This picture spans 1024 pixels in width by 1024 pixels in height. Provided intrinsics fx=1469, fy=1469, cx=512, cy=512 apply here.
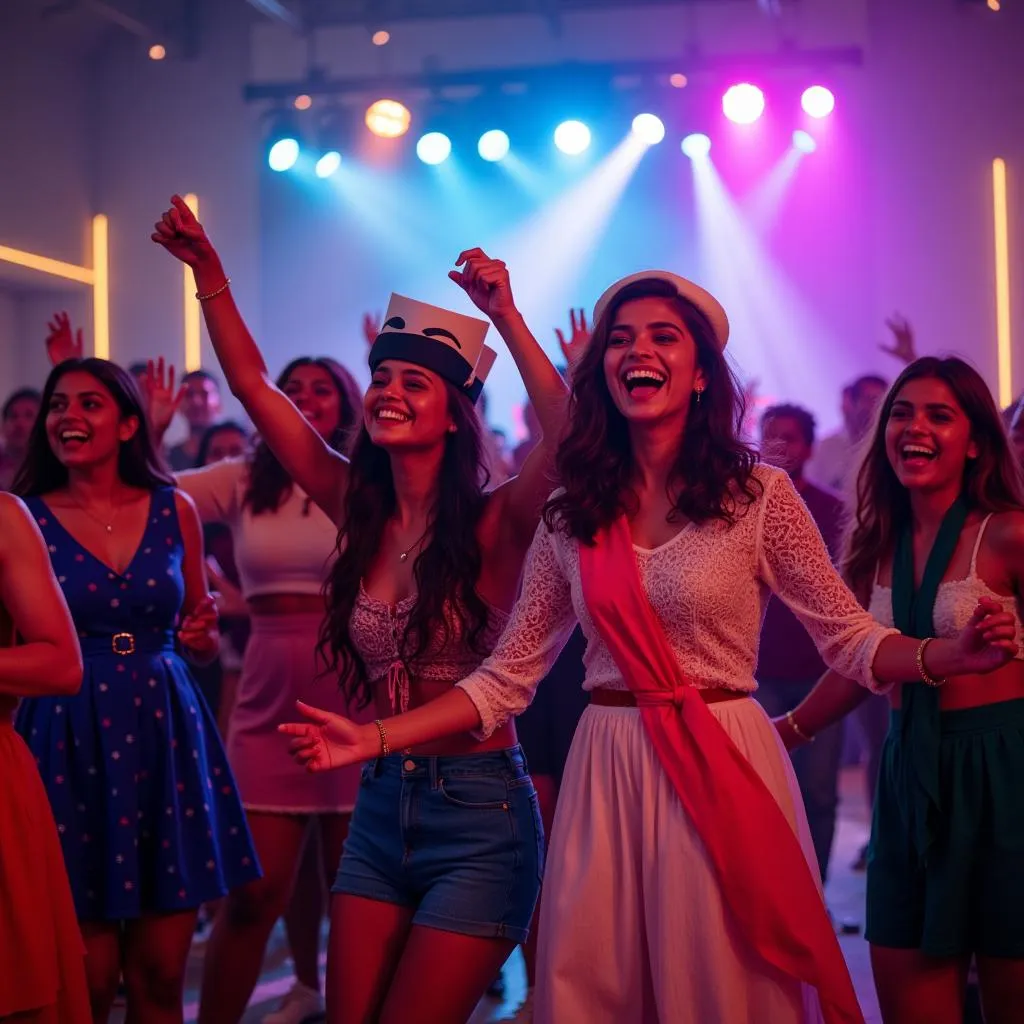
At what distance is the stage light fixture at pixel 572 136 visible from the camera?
11094 millimetres

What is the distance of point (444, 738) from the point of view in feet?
8.92

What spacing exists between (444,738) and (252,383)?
90 cm

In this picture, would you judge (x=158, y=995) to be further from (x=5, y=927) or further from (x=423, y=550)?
(x=423, y=550)

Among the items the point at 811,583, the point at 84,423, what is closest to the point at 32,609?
the point at 84,423

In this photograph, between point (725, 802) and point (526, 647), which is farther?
point (526, 647)

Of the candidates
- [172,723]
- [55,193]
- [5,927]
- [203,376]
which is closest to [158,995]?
[172,723]

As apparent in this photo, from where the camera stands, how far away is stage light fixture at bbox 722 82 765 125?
10.5 metres

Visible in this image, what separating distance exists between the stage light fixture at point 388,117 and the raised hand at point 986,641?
943 cm

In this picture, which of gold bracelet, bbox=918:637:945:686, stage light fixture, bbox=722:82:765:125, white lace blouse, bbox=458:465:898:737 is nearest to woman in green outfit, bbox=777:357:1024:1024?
gold bracelet, bbox=918:637:945:686

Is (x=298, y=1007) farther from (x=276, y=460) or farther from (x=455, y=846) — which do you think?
(x=455, y=846)

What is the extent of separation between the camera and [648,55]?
11555 millimetres

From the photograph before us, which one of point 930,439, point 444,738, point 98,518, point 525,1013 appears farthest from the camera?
point 525,1013

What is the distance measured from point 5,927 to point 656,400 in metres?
1.44

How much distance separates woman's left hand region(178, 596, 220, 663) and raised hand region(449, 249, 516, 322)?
1253 mm
